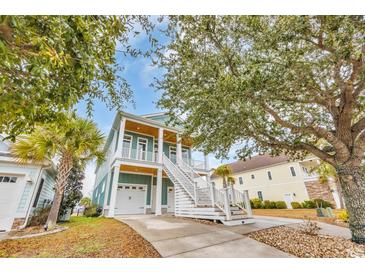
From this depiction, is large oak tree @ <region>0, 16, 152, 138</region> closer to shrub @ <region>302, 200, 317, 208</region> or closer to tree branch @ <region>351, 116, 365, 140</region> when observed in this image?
tree branch @ <region>351, 116, 365, 140</region>

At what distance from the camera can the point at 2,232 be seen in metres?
6.06

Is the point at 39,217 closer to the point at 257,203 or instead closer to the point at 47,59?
the point at 47,59

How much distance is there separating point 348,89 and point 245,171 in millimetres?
20298

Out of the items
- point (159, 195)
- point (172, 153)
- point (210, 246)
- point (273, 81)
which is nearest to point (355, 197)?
point (273, 81)

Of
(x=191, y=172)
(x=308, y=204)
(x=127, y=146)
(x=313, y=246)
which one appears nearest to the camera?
(x=313, y=246)

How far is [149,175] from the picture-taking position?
1245 centimetres

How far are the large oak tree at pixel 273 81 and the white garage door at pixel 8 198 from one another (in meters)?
7.14

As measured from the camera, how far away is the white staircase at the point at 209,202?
6777mm

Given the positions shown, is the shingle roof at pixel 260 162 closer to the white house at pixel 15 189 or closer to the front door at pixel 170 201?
the front door at pixel 170 201

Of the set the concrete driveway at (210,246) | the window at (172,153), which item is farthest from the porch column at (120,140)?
the concrete driveway at (210,246)

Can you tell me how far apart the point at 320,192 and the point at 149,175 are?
18.4 m

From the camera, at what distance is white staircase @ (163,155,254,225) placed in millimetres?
6777

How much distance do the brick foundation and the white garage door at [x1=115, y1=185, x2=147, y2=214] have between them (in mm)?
17975
